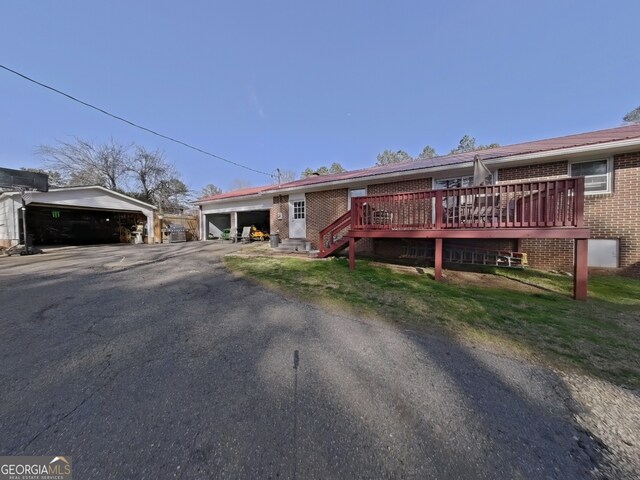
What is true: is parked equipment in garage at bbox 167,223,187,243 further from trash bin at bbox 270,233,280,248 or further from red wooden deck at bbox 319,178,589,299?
red wooden deck at bbox 319,178,589,299

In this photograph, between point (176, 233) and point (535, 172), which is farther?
point (176, 233)

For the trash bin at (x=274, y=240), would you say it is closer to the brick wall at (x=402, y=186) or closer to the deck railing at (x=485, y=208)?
the brick wall at (x=402, y=186)

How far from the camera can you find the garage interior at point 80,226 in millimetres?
17219

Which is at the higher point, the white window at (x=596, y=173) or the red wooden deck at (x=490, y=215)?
the white window at (x=596, y=173)

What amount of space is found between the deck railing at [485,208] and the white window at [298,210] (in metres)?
5.43

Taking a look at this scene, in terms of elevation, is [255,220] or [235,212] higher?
[235,212]

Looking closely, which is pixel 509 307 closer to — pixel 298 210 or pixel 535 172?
pixel 535 172

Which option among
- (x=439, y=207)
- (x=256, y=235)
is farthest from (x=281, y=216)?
(x=439, y=207)

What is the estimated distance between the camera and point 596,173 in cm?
682

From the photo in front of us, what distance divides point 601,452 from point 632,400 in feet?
3.05

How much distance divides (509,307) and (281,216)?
35.2 ft

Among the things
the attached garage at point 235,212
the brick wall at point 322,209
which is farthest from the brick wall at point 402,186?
the attached garage at point 235,212

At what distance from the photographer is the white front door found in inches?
485

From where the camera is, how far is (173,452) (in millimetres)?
1525
